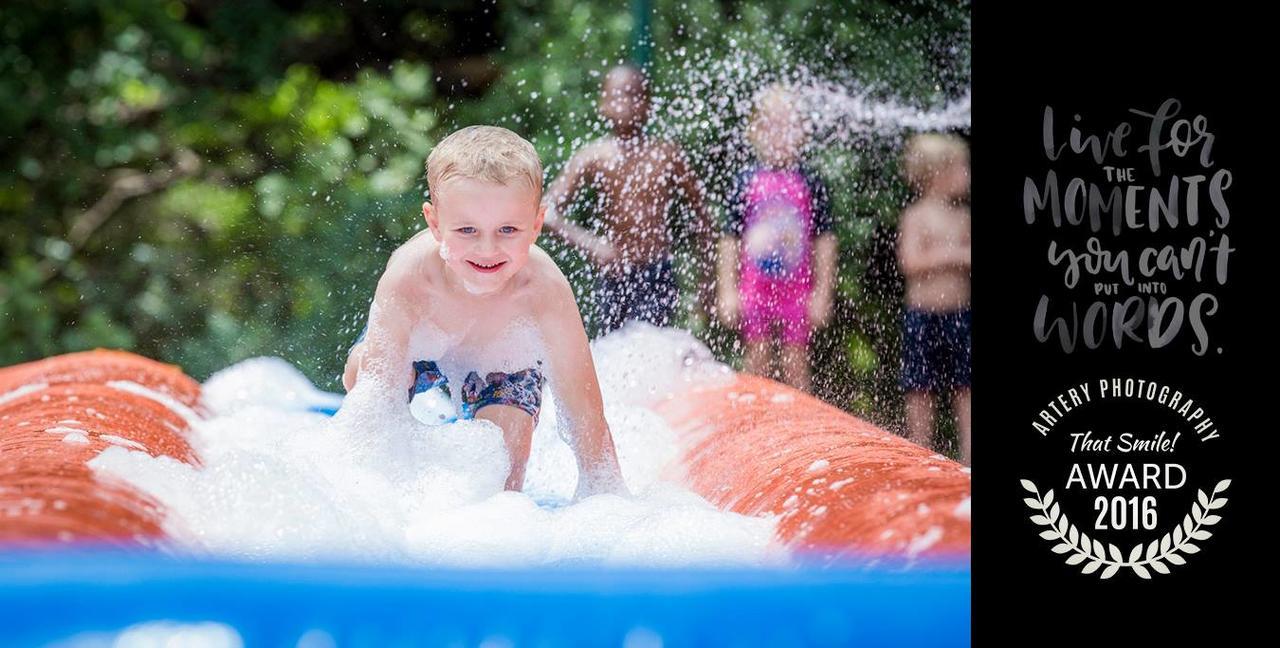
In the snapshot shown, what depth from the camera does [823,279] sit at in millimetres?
3297

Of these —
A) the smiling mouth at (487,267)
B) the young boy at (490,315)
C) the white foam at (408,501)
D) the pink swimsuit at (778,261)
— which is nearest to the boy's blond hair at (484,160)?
the young boy at (490,315)

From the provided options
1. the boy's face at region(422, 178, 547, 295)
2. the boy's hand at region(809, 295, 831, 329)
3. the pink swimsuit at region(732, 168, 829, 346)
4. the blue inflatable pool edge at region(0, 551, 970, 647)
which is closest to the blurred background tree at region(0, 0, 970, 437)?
the boy's hand at region(809, 295, 831, 329)

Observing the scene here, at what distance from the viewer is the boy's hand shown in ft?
10.6

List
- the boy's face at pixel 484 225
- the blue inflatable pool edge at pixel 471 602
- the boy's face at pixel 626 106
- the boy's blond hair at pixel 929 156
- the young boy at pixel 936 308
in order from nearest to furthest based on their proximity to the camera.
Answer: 1. the blue inflatable pool edge at pixel 471 602
2. the boy's face at pixel 484 225
3. the young boy at pixel 936 308
4. the boy's blond hair at pixel 929 156
5. the boy's face at pixel 626 106

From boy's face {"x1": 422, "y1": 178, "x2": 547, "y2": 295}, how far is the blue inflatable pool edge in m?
0.63

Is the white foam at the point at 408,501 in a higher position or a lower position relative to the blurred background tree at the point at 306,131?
lower

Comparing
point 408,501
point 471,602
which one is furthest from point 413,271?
point 471,602

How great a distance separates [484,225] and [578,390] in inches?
12.1

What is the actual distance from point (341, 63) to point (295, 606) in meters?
3.28

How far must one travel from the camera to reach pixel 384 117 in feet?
12.7

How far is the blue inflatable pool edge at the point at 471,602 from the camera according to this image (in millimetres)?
1243

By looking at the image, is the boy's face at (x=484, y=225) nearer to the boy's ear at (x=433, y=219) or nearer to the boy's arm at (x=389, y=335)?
the boy's ear at (x=433, y=219)

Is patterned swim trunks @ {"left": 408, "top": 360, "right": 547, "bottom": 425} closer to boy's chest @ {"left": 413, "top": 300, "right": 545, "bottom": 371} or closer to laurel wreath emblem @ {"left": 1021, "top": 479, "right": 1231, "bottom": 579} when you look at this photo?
boy's chest @ {"left": 413, "top": 300, "right": 545, "bottom": 371}

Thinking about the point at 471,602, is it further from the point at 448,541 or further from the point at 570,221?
the point at 570,221
